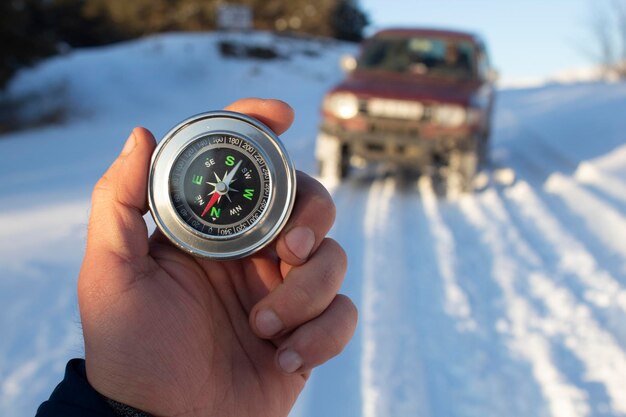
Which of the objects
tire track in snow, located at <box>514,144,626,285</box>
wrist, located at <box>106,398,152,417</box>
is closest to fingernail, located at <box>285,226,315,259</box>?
wrist, located at <box>106,398,152,417</box>

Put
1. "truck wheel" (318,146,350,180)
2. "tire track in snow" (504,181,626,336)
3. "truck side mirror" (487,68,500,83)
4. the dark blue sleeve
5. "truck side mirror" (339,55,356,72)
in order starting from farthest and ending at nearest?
"truck side mirror" (487,68,500,83)
"truck side mirror" (339,55,356,72)
"truck wheel" (318,146,350,180)
"tire track in snow" (504,181,626,336)
the dark blue sleeve

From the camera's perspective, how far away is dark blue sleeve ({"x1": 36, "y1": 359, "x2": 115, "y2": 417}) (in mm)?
1312

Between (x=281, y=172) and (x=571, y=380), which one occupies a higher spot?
(x=281, y=172)

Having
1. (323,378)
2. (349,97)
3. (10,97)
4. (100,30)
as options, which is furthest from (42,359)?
(100,30)

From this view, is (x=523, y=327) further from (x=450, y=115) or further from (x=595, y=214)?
(x=450, y=115)

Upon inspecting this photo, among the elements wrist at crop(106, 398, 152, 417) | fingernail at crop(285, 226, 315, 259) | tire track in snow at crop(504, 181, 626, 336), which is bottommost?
tire track in snow at crop(504, 181, 626, 336)

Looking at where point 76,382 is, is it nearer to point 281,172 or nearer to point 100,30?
point 281,172

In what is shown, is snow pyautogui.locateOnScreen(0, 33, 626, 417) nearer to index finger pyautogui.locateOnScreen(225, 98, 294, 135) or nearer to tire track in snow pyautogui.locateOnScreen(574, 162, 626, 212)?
tire track in snow pyautogui.locateOnScreen(574, 162, 626, 212)

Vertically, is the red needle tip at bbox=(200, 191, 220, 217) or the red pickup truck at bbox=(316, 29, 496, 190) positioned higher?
the red needle tip at bbox=(200, 191, 220, 217)

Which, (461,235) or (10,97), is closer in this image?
(461,235)

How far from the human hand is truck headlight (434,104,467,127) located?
542 centimetres

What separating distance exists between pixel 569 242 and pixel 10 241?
4.59 m

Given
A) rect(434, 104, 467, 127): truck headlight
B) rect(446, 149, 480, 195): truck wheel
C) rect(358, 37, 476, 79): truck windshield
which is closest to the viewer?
rect(434, 104, 467, 127): truck headlight

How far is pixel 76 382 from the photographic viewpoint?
4.64 ft
